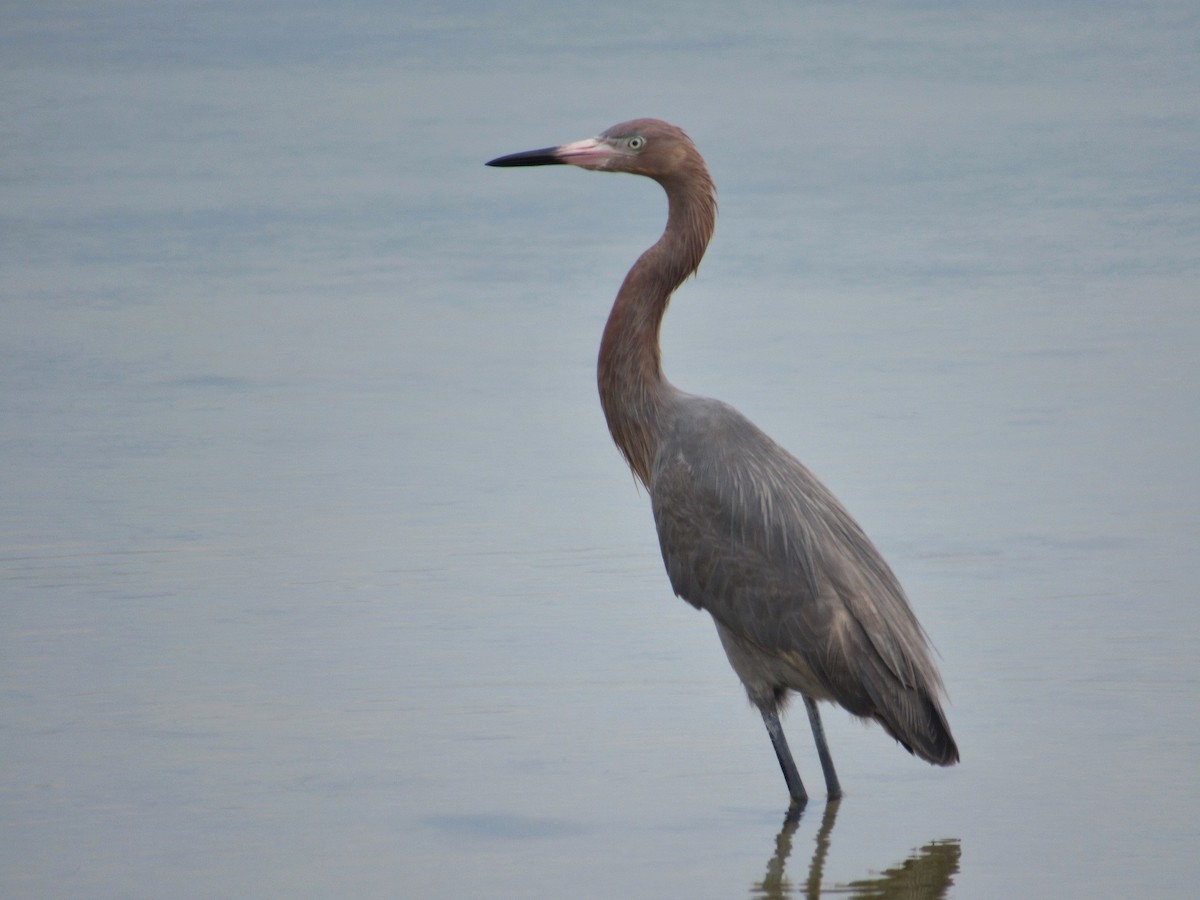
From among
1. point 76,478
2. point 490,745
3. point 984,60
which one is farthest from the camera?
point 984,60

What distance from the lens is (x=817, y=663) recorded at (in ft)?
17.7

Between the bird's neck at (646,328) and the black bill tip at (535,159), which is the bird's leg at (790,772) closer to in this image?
the bird's neck at (646,328)

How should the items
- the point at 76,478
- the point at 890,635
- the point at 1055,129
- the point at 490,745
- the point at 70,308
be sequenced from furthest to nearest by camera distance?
the point at 1055,129 < the point at 70,308 < the point at 76,478 < the point at 490,745 < the point at 890,635

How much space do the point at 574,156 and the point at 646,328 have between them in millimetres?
603

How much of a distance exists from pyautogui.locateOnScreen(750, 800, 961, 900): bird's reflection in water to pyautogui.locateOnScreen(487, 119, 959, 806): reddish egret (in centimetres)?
27

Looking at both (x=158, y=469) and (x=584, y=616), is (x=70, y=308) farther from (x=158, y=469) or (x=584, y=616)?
(x=584, y=616)

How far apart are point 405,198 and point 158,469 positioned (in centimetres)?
642

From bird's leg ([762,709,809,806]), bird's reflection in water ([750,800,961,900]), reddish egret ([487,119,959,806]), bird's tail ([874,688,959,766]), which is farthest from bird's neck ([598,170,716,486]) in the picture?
bird's reflection in water ([750,800,961,900])

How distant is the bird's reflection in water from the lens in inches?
190

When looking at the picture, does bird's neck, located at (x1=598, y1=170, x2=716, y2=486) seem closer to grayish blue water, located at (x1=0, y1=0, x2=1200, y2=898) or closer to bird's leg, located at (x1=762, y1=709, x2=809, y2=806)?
grayish blue water, located at (x1=0, y1=0, x2=1200, y2=898)

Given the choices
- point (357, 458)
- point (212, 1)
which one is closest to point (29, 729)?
point (357, 458)

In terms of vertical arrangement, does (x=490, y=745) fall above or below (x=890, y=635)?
below

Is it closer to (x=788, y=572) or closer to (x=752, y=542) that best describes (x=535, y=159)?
(x=752, y=542)

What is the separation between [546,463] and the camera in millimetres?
8859
